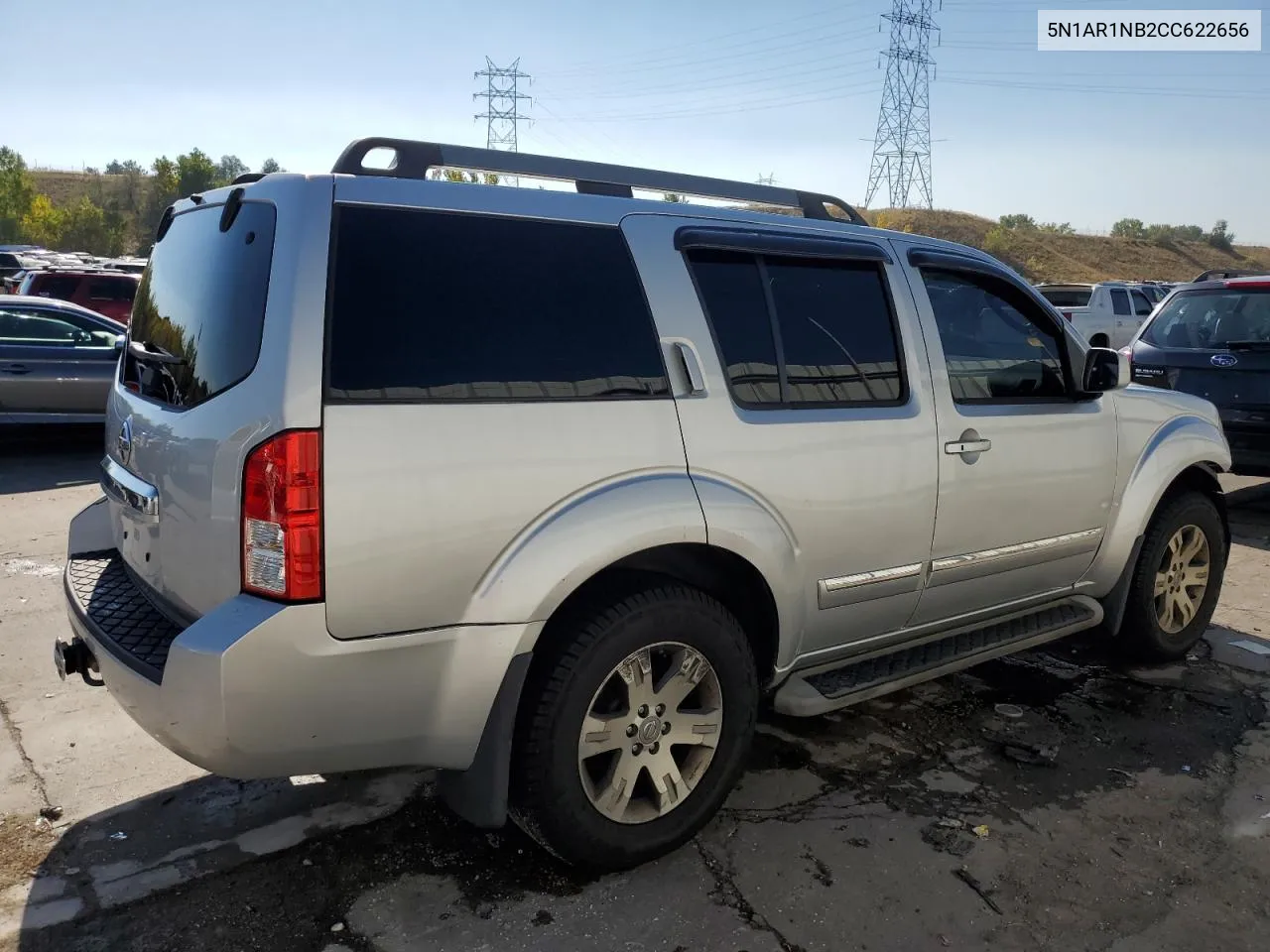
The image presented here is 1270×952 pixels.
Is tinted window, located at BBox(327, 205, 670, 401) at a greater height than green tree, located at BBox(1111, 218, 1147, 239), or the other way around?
green tree, located at BBox(1111, 218, 1147, 239)

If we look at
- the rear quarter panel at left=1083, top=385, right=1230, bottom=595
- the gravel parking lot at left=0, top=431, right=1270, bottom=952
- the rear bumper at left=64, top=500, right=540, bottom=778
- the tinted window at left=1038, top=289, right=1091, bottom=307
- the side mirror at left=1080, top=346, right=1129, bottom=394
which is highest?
the tinted window at left=1038, top=289, right=1091, bottom=307

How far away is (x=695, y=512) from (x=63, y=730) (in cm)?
270

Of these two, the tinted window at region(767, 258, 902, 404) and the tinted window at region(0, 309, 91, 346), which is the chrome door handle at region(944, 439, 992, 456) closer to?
the tinted window at region(767, 258, 902, 404)

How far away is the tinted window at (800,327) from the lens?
3.02 meters

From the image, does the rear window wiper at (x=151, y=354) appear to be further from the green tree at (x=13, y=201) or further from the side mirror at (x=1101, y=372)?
the green tree at (x=13, y=201)

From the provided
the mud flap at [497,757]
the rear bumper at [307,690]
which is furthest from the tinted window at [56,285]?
the mud flap at [497,757]

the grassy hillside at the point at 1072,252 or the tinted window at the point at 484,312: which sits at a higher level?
the grassy hillside at the point at 1072,252

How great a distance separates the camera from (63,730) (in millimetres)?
3707

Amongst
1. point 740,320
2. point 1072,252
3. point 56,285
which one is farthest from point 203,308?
point 1072,252

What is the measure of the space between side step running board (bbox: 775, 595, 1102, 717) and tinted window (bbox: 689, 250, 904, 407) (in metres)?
0.95

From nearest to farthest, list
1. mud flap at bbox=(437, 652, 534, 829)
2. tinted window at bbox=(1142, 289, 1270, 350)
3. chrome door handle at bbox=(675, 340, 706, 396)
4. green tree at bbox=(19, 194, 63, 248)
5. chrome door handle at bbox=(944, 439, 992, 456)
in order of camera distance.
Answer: mud flap at bbox=(437, 652, 534, 829) → chrome door handle at bbox=(675, 340, 706, 396) → chrome door handle at bbox=(944, 439, 992, 456) → tinted window at bbox=(1142, 289, 1270, 350) → green tree at bbox=(19, 194, 63, 248)

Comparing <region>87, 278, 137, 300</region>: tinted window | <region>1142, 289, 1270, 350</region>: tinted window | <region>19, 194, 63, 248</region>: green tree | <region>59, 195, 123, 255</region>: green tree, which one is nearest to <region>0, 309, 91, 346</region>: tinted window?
<region>87, 278, 137, 300</region>: tinted window

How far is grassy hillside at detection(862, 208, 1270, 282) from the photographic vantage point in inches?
2640

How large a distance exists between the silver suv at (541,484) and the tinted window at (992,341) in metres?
0.02
